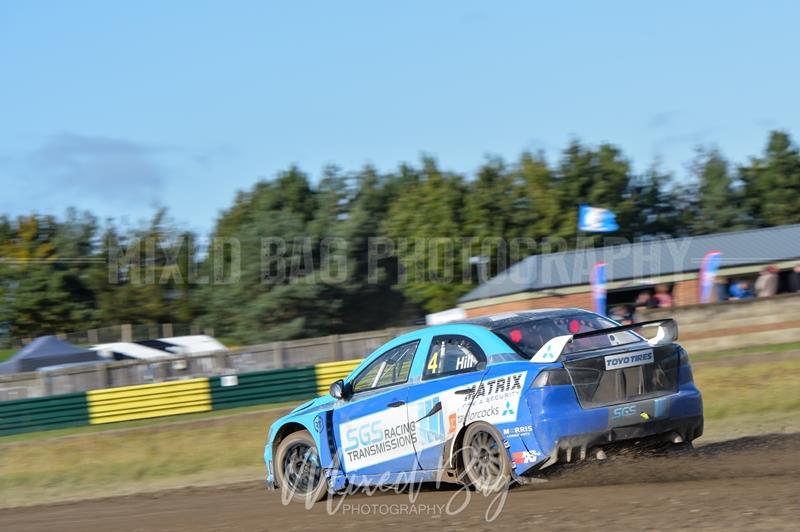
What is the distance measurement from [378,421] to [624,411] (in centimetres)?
219

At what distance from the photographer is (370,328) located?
63438 millimetres

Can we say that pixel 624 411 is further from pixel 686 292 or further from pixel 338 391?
pixel 686 292

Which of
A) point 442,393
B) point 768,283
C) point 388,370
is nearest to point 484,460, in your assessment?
point 442,393

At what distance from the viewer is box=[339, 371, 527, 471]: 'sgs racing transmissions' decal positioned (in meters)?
7.62

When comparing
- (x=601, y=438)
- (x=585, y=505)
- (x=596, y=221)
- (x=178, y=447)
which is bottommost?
(x=178, y=447)

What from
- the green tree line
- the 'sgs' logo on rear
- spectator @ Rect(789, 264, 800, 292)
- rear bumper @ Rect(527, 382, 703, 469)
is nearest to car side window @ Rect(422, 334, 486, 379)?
rear bumper @ Rect(527, 382, 703, 469)

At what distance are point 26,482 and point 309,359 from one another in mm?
10594

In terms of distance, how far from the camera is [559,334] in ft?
26.5

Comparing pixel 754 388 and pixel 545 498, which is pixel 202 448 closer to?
pixel 754 388

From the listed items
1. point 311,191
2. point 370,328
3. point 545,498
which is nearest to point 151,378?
point 545,498

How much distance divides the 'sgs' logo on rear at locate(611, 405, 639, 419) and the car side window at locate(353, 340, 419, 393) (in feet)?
6.10

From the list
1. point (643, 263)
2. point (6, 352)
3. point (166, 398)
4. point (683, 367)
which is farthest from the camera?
point (6, 352)

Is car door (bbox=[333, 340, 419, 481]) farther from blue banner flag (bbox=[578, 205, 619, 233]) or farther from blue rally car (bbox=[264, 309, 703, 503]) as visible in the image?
blue banner flag (bbox=[578, 205, 619, 233])

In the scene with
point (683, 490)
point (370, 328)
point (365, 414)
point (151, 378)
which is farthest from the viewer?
point (370, 328)
